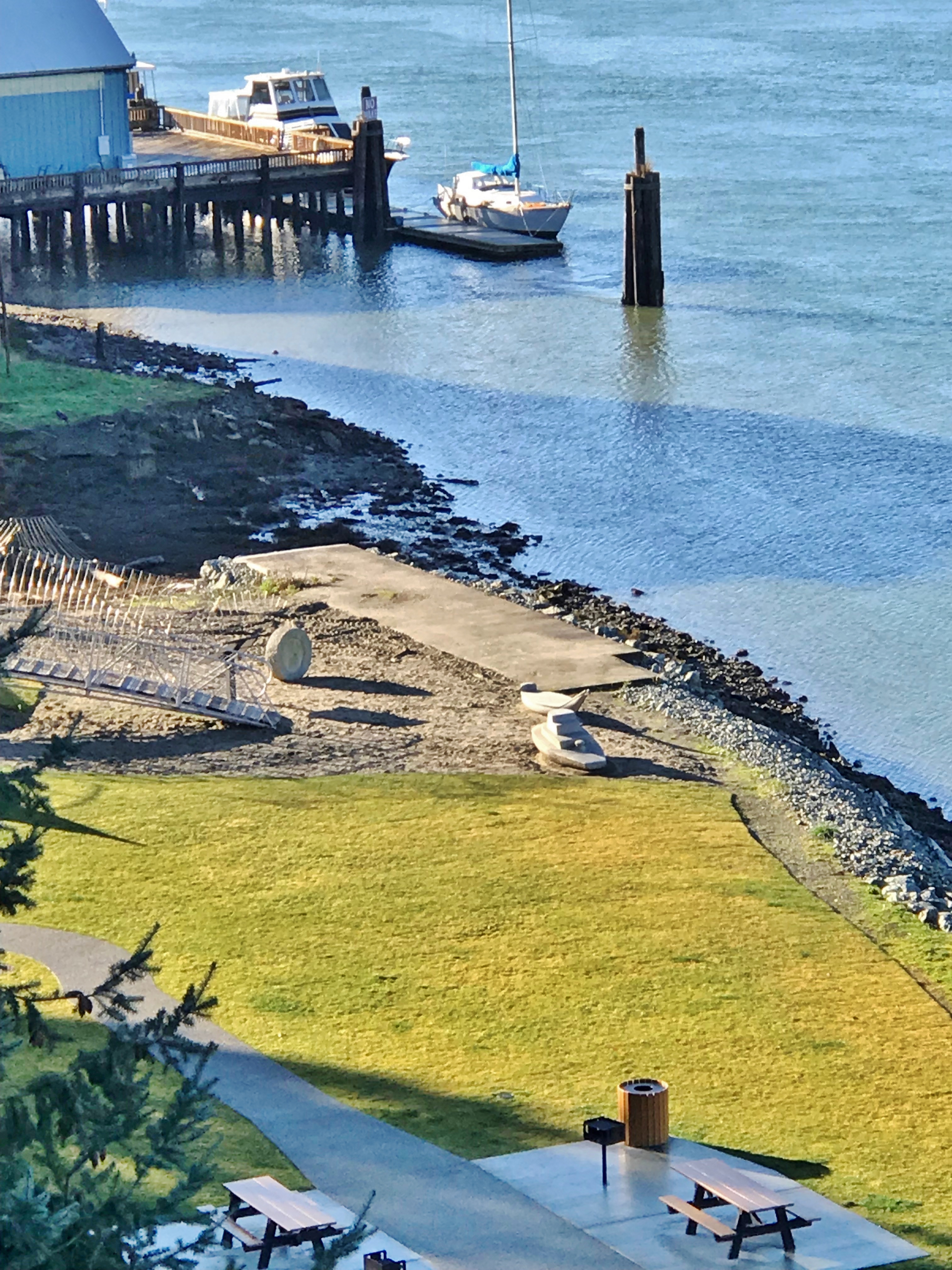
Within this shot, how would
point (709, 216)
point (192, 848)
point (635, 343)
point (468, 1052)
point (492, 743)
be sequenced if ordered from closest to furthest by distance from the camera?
1. point (468, 1052)
2. point (192, 848)
3. point (492, 743)
4. point (635, 343)
5. point (709, 216)

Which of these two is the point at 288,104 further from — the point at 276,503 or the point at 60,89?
the point at 276,503

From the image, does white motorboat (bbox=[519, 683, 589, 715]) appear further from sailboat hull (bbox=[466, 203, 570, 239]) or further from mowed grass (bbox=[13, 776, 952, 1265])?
sailboat hull (bbox=[466, 203, 570, 239])

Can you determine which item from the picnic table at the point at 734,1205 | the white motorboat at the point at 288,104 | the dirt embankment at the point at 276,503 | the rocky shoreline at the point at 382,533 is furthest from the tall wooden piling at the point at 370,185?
the picnic table at the point at 734,1205

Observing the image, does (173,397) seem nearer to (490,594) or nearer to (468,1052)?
(490,594)

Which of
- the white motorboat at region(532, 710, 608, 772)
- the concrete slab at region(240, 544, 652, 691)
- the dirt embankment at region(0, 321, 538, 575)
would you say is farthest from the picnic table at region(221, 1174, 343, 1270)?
the dirt embankment at region(0, 321, 538, 575)

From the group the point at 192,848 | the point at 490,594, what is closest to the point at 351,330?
the point at 490,594

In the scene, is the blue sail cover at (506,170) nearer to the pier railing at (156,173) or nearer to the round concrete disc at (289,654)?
the pier railing at (156,173)
